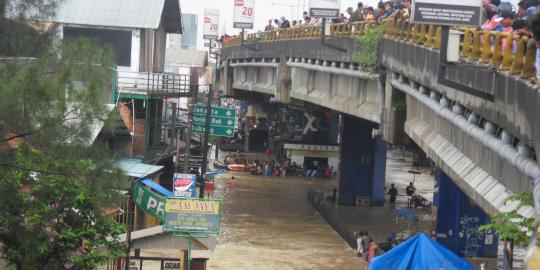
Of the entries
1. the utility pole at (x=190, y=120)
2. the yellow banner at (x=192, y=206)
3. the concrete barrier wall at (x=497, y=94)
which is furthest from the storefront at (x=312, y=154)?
the yellow banner at (x=192, y=206)

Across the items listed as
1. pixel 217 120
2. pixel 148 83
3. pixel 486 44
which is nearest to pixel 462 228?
pixel 217 120

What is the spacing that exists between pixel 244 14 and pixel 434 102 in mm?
35803

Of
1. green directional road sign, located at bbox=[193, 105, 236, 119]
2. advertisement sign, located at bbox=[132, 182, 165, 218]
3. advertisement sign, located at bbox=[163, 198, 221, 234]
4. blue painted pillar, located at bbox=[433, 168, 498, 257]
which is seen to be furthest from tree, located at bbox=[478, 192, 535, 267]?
blue painted pillar, located at bbox=[433, 168, 498, 257]

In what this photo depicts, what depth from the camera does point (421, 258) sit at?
796 inches

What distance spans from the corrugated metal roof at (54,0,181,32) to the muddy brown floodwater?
846 centimetres

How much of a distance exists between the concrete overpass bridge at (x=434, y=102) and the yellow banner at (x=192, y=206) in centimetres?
445

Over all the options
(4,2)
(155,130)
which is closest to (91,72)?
(4,2)

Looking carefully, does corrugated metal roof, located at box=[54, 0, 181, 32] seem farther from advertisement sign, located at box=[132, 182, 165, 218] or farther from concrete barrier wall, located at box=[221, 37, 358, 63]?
advertisement sign, located at box=[132, 182, 165, 218]

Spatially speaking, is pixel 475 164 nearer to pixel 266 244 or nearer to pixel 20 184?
pixel 20 184

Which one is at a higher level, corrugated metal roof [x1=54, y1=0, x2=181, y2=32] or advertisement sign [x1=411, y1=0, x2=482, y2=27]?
advertisement sign [x1=411, y1=0, x2=482, y2=27]

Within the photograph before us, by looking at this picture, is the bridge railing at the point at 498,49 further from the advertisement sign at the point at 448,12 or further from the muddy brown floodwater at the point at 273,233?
the muddy brown floodwater at the point at 273,233

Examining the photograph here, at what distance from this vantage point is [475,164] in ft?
57.2

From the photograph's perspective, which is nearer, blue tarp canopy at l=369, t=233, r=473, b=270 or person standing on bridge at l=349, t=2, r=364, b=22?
blue tarp canopy at l=369, t=233, r=473, b=270

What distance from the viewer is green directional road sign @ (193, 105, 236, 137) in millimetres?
31469
